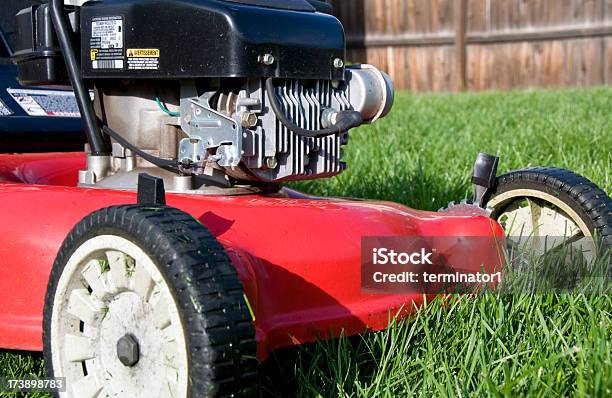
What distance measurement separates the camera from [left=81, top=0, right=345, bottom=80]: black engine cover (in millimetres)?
2244

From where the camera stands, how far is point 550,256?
2459mm

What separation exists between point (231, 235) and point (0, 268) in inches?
22.3

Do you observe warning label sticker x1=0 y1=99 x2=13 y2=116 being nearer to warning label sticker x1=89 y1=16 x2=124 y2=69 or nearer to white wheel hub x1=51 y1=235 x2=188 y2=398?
warning label sticker x1=89 y1=16 x2=124 y2=69

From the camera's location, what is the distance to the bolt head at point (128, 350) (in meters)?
A: 1.79

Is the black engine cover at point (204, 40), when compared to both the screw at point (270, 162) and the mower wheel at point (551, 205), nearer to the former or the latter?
the screw at point (270, 162)

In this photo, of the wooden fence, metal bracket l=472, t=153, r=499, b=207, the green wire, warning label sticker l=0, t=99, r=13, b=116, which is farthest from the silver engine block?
the wooden fence

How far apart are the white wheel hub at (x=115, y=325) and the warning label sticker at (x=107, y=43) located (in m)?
0.68

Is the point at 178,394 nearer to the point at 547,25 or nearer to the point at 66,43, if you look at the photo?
the point at 66,43

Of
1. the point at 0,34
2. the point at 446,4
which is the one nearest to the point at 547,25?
the point at 446,4

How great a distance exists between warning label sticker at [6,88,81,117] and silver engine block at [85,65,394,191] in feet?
1.93

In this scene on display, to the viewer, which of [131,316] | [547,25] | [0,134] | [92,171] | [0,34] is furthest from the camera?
[547,25]

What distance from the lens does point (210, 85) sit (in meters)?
2.37

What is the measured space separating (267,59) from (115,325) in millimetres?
767

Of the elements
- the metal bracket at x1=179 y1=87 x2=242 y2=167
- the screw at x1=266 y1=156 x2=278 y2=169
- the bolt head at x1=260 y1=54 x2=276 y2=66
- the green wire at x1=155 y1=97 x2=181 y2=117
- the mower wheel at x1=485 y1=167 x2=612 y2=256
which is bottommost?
the mower wheel at x1=485 y1=167 x2=612 y2=256
